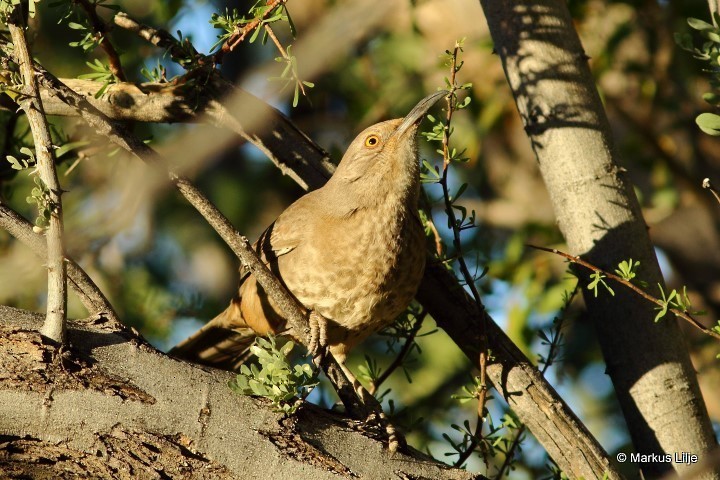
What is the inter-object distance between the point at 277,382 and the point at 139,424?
44cm

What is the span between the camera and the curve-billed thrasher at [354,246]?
11.5ft

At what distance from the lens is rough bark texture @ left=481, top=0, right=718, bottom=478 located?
3.41 metres

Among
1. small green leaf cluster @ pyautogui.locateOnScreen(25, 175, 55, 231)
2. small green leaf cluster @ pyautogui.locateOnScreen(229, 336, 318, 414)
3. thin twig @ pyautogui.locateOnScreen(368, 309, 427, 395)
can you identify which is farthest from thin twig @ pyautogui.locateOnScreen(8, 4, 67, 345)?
thin twig @ pyautogui.locateOnScreen(368, 309, 427, 395)

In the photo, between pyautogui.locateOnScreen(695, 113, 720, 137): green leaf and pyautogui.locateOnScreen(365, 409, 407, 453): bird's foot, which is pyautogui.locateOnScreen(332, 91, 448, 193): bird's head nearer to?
pyautogui.locateOnScreen(365, 409, 407, 453): bird's foot

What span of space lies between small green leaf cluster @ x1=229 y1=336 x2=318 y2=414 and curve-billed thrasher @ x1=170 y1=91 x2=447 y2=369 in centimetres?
82

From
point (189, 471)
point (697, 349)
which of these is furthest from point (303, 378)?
point (697, 349)

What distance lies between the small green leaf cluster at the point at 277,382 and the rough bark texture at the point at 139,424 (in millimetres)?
41

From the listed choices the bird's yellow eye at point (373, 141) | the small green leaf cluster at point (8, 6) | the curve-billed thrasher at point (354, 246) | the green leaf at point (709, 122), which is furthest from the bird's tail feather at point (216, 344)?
the green leaf at point (709, 122)

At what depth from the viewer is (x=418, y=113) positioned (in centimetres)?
384

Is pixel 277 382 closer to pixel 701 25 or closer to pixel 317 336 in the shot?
pixel 317 336

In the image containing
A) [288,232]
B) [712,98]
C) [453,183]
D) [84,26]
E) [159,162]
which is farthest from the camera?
[453,183]

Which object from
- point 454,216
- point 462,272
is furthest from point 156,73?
point 462,272

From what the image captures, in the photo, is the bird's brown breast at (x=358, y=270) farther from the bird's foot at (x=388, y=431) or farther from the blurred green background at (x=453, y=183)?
the blurred green background at (x=453, y=183)

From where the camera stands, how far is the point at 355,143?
404 cm
